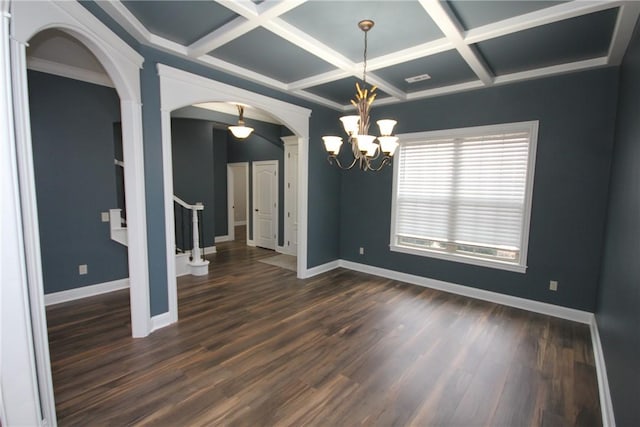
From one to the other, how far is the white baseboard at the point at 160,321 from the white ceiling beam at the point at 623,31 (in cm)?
487

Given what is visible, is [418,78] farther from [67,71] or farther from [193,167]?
[193,167]

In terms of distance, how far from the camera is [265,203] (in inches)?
296

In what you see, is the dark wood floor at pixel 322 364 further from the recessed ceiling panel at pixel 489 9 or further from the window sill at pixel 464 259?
the recessed ceiling panel at pixel 489 9

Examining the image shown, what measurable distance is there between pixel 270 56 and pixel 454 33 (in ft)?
6.11

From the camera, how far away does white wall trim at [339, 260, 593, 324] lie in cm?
361

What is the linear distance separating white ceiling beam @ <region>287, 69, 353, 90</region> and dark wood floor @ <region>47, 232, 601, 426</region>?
9.59ft

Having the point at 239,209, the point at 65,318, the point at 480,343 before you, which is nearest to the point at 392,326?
the point at 480,343

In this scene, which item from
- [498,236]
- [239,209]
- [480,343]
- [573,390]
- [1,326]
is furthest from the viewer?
[239,209]

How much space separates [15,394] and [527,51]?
4.81 meters

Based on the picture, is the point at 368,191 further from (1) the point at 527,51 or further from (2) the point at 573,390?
(2) the point at 573,390

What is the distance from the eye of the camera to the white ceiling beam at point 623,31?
2.21 meters

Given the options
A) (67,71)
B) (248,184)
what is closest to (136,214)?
(67,71)

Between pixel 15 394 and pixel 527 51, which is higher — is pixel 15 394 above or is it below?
below

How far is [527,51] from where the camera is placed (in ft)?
10.2
